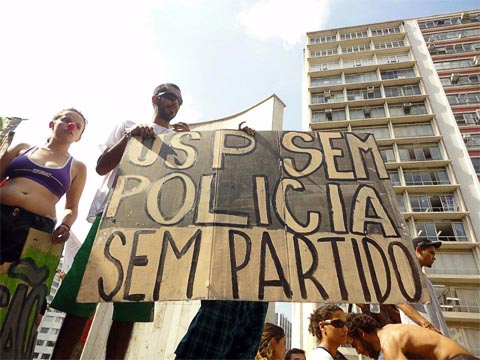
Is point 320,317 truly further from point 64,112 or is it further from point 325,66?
point 325,66

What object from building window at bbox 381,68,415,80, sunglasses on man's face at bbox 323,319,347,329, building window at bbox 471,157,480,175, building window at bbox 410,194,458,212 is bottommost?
sunglasses on man's face at bbox 323,319,347,329

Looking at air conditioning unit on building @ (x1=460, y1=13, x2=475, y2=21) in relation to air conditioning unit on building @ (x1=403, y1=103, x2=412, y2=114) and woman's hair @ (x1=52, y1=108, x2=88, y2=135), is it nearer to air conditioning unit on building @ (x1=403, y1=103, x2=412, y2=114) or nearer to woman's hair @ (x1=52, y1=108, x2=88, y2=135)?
air conditioning unit on building @ (x1=403, y1=103, x2=412, y2=114)

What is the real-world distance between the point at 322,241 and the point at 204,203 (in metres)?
0.65

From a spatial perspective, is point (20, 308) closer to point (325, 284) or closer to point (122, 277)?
point (122, 277)

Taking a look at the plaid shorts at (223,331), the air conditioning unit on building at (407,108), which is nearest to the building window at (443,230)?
the air conditioning unit on building at (407,108)

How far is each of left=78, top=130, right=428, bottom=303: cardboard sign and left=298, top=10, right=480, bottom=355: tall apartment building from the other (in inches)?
674

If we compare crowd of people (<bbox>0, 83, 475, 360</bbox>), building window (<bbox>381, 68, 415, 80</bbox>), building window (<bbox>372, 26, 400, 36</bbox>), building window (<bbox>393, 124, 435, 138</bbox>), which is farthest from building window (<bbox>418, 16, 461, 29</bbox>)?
crowd of people (<bbox>0, 83, 475, 360</bbox>)

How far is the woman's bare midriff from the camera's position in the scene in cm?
164

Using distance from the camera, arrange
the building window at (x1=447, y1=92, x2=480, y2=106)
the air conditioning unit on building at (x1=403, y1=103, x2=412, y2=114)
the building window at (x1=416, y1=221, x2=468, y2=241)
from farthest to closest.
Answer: the air conditioning unit on building at (x1=403, y1=103, x2=412, y2=114), the building window at (x1=447, y1=92, x2=480, y2=106), the building window at (x1=416, y1=221, x2=468, y2=241)

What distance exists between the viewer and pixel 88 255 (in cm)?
174

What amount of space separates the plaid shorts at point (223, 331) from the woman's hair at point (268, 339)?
3.97ft

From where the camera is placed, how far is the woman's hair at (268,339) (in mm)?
2682

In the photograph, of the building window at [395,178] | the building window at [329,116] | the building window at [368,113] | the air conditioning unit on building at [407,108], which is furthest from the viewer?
the building window at [329,116]

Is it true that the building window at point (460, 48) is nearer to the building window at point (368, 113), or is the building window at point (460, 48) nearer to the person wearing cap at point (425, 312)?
the building window at point (368, 113)
